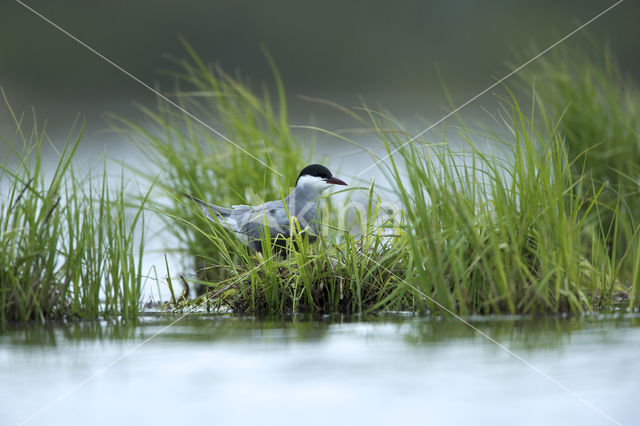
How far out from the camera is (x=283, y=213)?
559 centimetres

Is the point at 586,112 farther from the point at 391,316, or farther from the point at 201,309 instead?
the point at 201,309

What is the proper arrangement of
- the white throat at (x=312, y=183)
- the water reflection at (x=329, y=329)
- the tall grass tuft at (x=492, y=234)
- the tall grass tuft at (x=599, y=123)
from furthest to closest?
the tall grass tuft at (x=599, y=123)
the white throat at (x=312, y=183)
the tall grass tuft at (x=492, y=234)
the water reflection at (x=329, y=329)

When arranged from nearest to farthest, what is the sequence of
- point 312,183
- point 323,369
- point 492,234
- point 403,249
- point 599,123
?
point 323,369
point 492,234
point 403,249
point 312,183
point 599,123

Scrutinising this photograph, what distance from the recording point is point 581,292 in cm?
427

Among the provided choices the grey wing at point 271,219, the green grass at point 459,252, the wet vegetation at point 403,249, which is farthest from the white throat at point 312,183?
the wet vegetation at point 403,249

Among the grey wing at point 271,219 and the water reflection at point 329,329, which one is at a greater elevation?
the grey wing at point 271,219

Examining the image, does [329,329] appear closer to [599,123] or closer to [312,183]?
[312,183]

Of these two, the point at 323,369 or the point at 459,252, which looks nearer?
the point at 323,369

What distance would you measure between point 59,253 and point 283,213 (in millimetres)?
1822

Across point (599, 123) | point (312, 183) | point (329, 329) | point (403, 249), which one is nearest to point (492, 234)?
point (403, 249)

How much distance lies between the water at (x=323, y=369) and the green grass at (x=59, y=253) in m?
0.28

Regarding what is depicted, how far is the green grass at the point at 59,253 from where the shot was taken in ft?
13.7

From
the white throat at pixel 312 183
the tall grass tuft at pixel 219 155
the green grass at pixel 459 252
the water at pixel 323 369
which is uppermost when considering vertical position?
the tall grass tuft at pixel 219 155

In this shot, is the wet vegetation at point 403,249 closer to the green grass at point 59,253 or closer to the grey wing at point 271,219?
the green grass at point 59,253
